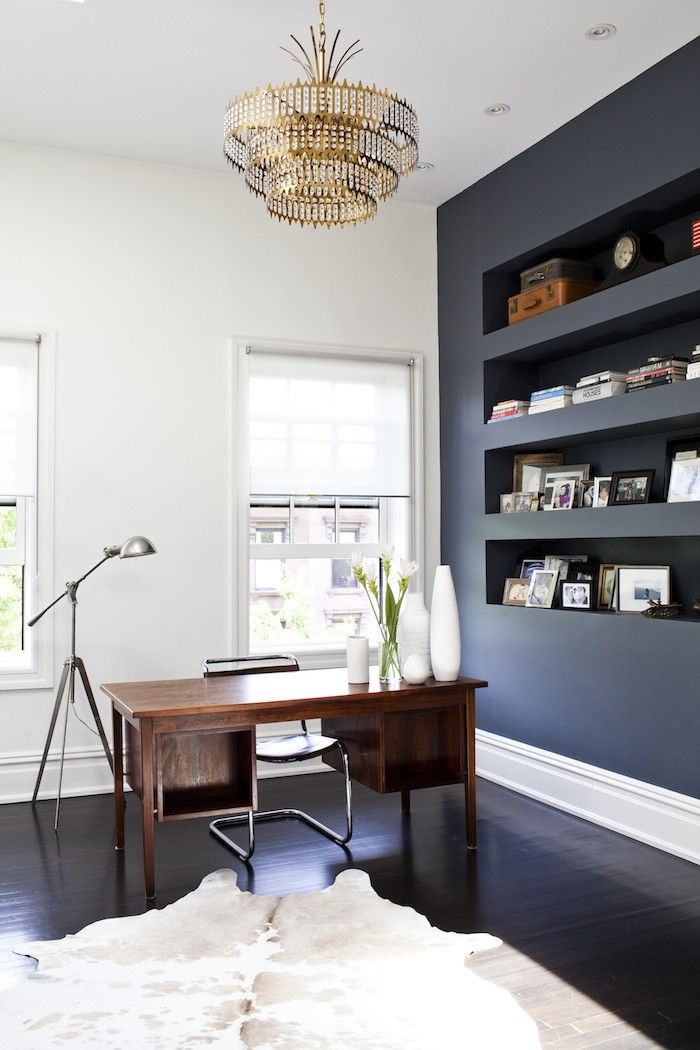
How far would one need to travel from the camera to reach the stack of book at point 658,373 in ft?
13.4

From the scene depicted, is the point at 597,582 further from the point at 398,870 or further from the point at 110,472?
the point at 110,472

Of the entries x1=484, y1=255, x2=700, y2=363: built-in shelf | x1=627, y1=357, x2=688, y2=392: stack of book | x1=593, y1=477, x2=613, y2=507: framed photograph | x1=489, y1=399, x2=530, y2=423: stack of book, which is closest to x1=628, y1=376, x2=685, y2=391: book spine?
x1=627, y1=357, x2=688, y2=392: stack of book

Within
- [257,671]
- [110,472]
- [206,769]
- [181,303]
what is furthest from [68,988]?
[181,303]

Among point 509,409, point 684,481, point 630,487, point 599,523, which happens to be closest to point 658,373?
point 684,481

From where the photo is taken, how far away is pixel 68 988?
268 cm

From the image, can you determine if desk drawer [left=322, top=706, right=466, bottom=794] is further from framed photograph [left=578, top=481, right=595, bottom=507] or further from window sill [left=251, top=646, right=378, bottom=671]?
framed photograph [left=578, top=481, right=595, bottom=507]

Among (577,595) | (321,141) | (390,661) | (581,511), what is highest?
(321,141)

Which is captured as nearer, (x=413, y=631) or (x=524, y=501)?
(x=413, y=631)

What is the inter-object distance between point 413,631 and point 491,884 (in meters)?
1.06

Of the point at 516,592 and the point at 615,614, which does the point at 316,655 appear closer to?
the point at 516,592

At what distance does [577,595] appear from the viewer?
15.7 feet

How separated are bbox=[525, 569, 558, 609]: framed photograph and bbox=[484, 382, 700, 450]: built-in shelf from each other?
722 mm

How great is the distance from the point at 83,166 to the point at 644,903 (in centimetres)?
452

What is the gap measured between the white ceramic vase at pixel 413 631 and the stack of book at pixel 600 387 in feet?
4.62
